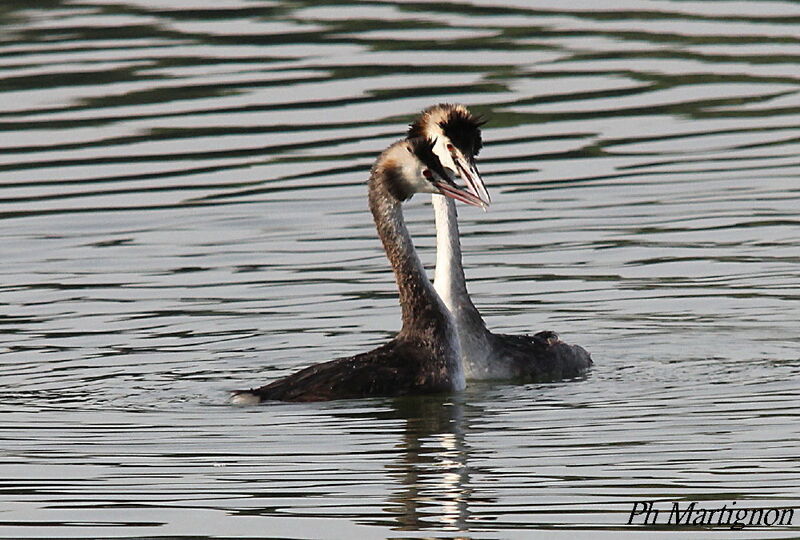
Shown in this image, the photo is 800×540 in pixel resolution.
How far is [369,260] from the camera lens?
1891 centimetres

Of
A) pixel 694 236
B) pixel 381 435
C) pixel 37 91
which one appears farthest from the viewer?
pixel 37 91

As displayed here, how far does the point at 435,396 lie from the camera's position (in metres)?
14.5

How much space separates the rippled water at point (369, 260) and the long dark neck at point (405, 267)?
58cm

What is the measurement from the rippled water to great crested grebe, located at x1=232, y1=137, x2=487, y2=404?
6.2 inches

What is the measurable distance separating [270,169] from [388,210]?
299 inches

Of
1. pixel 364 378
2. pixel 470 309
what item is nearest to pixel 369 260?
pixel 470 309

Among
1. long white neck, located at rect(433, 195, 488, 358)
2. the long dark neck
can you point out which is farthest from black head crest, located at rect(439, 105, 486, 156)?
long white neck, located at rect(433, 195, 488, 358)

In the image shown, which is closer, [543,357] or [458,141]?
[458,141]

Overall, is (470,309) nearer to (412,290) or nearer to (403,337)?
(412,290)

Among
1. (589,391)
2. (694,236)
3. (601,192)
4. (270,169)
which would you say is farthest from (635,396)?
(270,169)

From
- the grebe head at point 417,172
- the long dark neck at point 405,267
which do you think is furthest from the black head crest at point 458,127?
the long dark neck at point 405,267

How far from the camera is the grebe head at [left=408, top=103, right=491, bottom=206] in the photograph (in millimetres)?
14664

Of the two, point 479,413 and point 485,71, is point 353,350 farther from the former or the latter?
point 485,71

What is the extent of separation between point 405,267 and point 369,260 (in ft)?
13.2
